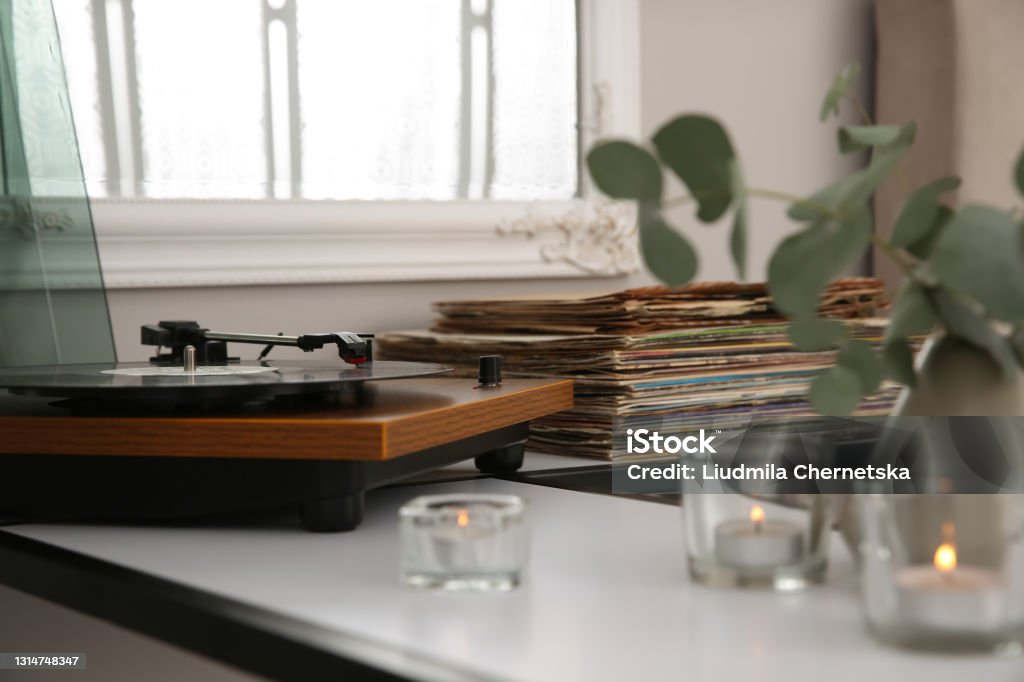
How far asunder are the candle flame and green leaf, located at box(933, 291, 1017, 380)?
0.10m

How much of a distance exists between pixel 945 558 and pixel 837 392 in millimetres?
126

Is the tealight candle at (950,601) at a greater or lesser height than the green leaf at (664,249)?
lesser

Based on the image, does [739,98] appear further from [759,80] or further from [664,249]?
[664,249]

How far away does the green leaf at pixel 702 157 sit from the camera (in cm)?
57

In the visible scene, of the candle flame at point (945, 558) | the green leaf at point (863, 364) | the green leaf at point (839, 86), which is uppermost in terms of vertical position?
the green leaf at point (839, 86)

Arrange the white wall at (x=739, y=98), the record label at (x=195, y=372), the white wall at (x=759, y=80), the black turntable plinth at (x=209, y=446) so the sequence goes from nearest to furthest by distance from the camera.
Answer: the black turntable plinth at (x=209, y=446) → the record label at (x=195, y=372) → the white wall at (x=739, y=98) → the white wall at (x=759, y=80)

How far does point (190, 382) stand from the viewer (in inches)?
30.2

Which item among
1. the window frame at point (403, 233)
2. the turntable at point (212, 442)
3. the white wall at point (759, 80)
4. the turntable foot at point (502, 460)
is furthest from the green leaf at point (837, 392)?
the white wall at point (759, 80)

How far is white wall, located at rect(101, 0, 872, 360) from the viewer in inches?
56.6

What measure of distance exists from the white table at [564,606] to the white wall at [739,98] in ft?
2.03

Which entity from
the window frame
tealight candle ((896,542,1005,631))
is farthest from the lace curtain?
tealight candle ((896,542,1005,631))

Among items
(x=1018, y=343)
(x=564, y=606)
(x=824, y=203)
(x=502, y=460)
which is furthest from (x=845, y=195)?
(x=502, y=460)

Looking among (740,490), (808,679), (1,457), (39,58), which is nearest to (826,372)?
(740,490)

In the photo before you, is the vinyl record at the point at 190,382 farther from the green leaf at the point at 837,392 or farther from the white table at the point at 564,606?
the green leaf at the point at 837,392
